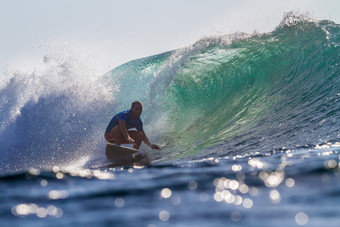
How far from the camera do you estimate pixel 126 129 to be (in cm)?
821

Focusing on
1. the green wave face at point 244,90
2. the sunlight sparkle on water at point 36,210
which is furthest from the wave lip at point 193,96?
the sunlight sparkle on water at point 36,210

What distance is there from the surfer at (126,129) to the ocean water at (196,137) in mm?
500

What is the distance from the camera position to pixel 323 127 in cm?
712

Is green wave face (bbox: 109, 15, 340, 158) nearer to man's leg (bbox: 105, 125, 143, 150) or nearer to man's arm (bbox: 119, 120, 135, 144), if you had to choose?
man's leg (bbox: 105, 125, 143, 150)

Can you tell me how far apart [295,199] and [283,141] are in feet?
12.3

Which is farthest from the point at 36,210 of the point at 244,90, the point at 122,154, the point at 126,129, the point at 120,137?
the point at 244,90

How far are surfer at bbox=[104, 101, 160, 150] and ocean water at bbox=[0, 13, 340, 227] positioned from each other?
0.50 meters

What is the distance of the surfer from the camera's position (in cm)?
817

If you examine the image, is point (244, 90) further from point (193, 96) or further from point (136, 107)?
point (136, 107)

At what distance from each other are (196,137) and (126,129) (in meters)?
1.85

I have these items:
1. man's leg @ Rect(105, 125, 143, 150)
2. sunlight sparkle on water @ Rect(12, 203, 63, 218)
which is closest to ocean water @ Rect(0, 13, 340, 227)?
sunlight sparkle on water @ Rect(12, 203, 63, 218)

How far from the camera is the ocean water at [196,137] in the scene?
10.2ft

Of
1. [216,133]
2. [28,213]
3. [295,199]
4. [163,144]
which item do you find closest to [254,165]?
[295,199]

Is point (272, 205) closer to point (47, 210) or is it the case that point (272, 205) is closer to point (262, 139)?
point (47, 210)
